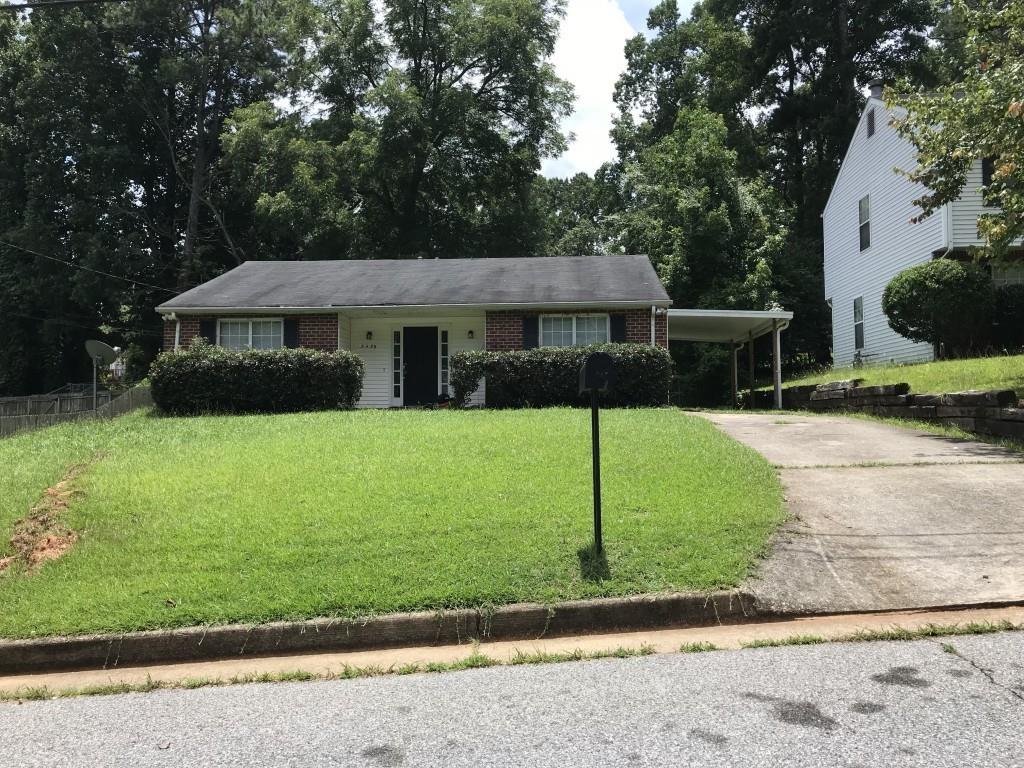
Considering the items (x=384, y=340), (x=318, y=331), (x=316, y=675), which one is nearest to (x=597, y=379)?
(x=316, y=675)

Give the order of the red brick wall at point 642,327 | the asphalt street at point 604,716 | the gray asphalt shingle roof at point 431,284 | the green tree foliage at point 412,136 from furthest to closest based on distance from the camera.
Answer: the green tree foliage at point 412,136 → the gray asphalt shingle roof at point 431,284 → the red brick wall at point 642,327 → the asphalt street at point 604,716

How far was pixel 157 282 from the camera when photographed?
112 feet

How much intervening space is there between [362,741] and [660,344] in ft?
44.0

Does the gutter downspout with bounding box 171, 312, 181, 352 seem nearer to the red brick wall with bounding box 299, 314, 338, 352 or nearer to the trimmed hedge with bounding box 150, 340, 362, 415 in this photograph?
the trimmed hedge with bounding box 150, 340, 362, 415

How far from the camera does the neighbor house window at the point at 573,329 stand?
15.9m

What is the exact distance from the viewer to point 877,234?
68.1ft

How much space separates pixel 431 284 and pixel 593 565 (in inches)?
537

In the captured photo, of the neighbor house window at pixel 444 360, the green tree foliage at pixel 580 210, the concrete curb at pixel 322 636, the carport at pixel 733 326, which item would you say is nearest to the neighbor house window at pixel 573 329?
the carport at pixel 733 326

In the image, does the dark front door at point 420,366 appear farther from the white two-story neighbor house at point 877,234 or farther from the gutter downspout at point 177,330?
the white two-story neighbor house at point 877,234

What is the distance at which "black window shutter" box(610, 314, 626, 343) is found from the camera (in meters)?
15.7

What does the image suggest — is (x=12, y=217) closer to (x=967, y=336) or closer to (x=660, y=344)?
(x=660, y=344)

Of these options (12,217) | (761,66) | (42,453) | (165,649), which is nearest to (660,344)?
(42,453)

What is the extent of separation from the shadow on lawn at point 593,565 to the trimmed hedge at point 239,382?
10.1 m

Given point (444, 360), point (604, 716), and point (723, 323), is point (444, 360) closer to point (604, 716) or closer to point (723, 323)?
point (723, 323)
